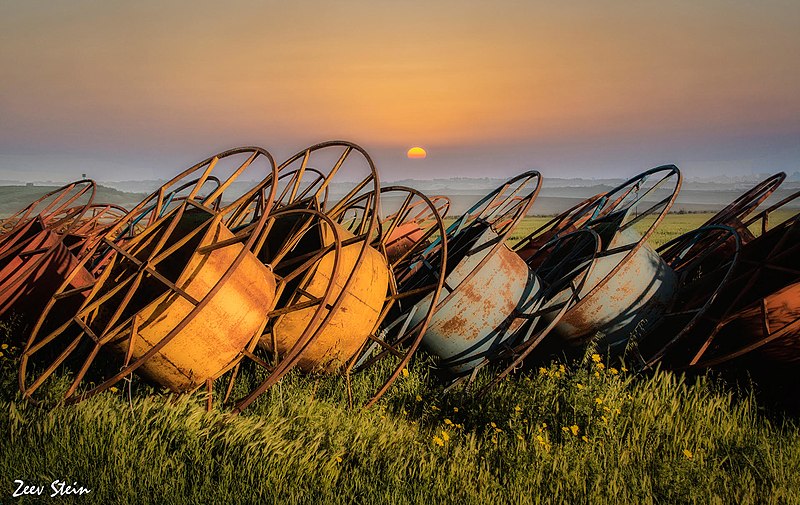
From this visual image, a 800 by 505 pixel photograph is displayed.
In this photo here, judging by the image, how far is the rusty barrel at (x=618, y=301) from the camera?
18.8 ft

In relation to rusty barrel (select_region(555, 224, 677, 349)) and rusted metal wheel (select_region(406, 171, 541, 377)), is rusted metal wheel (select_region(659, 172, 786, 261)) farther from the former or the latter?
rusted metal wheel (select_region(406, 171, 541, 377))

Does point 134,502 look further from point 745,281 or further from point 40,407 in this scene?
point 745,281

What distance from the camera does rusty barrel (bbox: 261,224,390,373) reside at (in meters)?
4.98

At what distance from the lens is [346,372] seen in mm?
5348

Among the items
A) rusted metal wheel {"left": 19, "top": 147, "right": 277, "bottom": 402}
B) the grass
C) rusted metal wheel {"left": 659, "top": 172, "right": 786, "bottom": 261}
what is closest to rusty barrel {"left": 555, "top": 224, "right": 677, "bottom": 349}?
the grass

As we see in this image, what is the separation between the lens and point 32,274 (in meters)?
6.02

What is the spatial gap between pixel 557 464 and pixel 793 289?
2604 mm

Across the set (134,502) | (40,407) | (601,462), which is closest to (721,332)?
(601,462)

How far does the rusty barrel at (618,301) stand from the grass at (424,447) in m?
0.66

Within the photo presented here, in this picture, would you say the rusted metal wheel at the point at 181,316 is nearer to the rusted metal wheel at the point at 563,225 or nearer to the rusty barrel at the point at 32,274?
the rusty barrel at the point at 32,274

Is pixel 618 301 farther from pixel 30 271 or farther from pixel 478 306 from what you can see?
pixel 30 271
